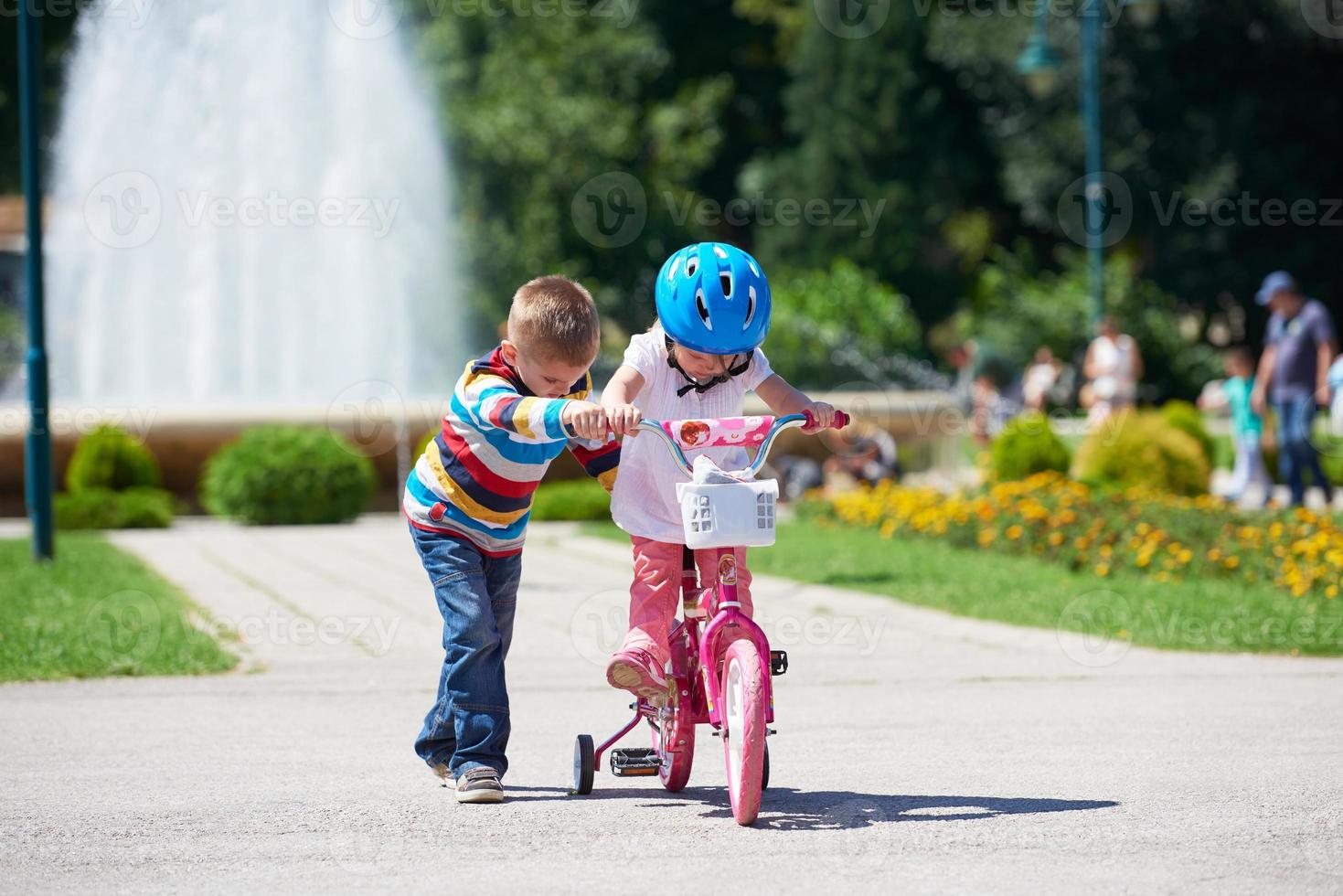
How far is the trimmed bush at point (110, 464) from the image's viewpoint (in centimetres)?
1686

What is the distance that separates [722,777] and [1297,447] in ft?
33.9

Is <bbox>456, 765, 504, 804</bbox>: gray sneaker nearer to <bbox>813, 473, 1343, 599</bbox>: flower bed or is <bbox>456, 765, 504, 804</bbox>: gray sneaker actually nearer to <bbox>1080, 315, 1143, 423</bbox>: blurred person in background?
<bbox>813, 473, 1343, 599</bbox>: flower bed

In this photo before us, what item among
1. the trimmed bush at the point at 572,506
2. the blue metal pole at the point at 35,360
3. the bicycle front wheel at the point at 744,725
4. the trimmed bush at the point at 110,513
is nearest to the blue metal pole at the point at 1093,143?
the trimmed bush at the point at 572,506

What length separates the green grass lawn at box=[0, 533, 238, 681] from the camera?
7.99 m

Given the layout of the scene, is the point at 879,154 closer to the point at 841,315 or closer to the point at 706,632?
the point at 841,315

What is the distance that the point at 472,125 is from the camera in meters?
37.7

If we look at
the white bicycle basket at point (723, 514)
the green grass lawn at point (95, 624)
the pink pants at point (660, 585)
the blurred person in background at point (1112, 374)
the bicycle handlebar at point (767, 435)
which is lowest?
the green grass lawn at point (95, 624)

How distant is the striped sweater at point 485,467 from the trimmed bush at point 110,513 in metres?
11.6

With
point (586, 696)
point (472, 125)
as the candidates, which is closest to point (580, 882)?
point (586, 696)

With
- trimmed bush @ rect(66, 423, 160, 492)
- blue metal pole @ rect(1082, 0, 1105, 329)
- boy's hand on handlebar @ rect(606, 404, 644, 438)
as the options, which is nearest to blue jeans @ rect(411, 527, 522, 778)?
boy's hand on handlebar @ rect(606, 404, 644, 438)

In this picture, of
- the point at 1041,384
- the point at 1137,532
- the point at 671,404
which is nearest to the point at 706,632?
the point at 671,404

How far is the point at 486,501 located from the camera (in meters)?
5.27

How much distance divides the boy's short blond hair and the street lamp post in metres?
17.6

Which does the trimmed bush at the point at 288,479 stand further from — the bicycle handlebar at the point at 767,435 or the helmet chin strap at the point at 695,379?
the bicycle handlebar at the point at 767,435
